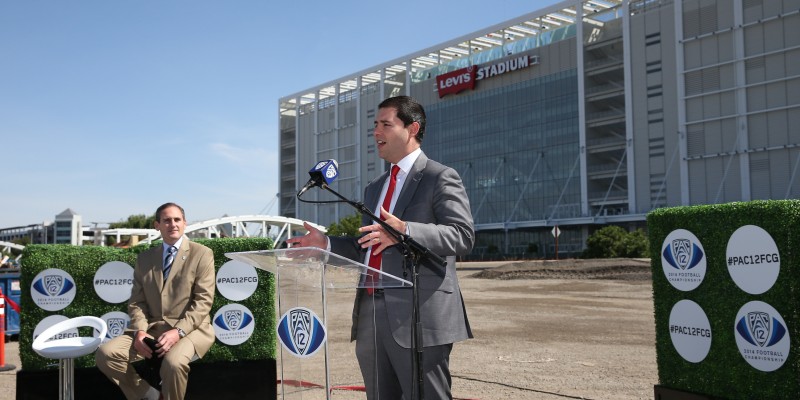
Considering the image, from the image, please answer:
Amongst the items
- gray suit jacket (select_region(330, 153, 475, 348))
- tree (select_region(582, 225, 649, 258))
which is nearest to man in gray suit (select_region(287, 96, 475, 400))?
gray suit jacket (select_region(330, 153, 475, 348))

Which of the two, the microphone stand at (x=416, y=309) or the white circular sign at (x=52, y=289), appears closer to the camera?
the microphone stand at (x=416, y=309)

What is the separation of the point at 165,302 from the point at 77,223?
1995cm

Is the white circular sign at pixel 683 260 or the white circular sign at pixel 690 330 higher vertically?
the white circular sign at pixel 683 260

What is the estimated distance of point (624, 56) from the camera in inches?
2336

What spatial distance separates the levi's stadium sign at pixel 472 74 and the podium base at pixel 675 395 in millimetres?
65060

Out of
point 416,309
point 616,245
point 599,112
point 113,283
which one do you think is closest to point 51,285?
point 113,283

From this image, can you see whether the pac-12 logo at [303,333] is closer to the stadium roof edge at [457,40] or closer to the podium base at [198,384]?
the podium base at [198,384]

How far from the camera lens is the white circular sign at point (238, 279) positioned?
6.99 m

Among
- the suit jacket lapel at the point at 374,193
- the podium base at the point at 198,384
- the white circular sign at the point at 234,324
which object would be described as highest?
the suit jacket lapel at the point at 374,193

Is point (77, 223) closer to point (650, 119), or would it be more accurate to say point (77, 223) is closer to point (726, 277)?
point (726, 277)

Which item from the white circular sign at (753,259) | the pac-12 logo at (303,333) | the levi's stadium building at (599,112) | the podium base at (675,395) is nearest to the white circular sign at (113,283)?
the pac-12 logo at (303,333)

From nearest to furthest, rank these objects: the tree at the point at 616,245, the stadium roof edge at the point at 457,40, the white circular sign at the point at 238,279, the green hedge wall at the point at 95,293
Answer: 1. the green hedge wall at the point at 95,293
2. the white circular sign at the point at 238,279
3. the tree at the point at 616,245
4. the stadium roof edge at the point at 457,40

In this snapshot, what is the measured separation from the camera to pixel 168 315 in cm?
577

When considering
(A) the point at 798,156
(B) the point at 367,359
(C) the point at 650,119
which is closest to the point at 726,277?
(B) the point at 367,359
